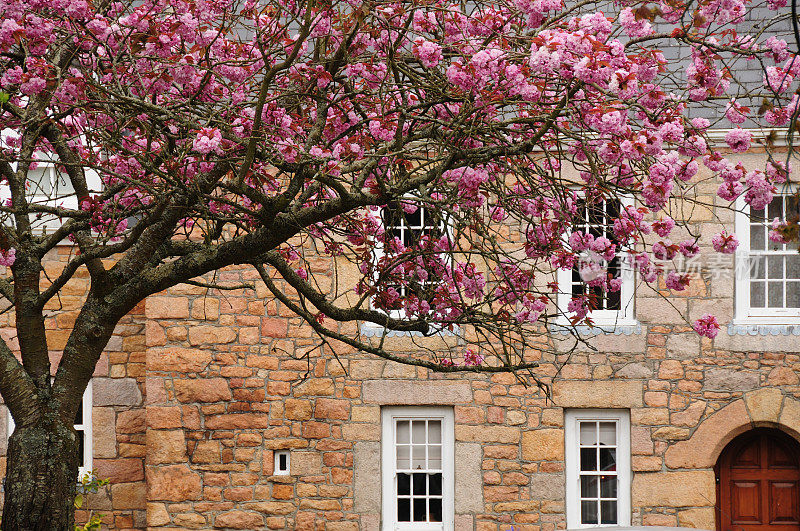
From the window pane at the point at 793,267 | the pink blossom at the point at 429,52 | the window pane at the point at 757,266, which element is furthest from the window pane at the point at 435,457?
the pink blossom at the point at 429,52

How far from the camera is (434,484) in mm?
10352

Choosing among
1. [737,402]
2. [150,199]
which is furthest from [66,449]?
[737,402]

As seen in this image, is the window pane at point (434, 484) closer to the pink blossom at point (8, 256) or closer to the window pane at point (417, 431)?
the window pane at point (417, 431)

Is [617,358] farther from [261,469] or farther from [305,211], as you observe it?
[305,211]

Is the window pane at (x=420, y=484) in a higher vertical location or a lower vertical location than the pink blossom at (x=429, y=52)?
lower

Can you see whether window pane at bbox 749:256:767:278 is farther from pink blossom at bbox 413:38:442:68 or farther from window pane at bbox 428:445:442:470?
pink blossom at bbox 413:38:442:68

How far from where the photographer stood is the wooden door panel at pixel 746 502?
10.2 meters

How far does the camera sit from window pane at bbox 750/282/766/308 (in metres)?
10.1

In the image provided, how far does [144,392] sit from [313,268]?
2.37 m

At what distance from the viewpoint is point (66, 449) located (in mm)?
6012

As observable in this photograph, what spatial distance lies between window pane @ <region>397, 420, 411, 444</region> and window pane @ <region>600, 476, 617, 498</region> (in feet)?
7.12

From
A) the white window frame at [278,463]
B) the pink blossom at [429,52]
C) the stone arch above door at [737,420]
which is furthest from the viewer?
the white window frame at [278,463]

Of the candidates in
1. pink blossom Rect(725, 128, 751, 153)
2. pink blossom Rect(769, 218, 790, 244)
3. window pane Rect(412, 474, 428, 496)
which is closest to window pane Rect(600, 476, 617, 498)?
window pane Rect(412, 474, 428, 496)


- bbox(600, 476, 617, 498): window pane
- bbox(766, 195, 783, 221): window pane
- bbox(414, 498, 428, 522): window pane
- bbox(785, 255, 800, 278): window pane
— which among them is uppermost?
bbox(766, 195, 783, 221): window pane
